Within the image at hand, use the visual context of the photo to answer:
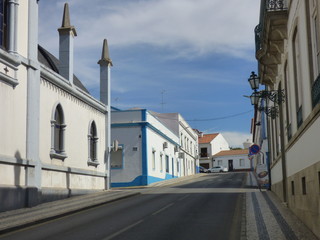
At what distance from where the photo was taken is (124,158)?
120ft

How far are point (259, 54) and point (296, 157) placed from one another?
589cm

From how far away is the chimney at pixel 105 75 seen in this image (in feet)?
96.2

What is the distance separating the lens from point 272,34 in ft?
48.9

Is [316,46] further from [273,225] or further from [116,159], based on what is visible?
[116,159]

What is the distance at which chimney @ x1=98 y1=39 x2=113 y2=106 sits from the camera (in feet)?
96.2

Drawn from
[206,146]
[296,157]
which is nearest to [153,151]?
[296,157]

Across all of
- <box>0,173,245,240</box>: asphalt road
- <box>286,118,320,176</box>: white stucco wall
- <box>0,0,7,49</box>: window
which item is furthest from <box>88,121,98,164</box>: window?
<box>286,118,320,176</box>: white stucco wall

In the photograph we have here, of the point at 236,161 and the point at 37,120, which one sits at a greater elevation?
the point at 236,161

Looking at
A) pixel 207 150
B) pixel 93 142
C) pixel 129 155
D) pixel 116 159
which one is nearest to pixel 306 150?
pixel 93 142

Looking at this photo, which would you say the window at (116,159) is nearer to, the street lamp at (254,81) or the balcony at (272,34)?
the balcony at (272,34)

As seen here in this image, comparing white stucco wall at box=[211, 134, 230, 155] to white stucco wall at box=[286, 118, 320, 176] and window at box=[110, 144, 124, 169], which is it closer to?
window at box=[110, 144, 124, 169]

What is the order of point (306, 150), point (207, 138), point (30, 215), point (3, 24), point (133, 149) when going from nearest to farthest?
point (306, 150), point (30, 215), point (3, 24), point (133, 149), point (207, 138)

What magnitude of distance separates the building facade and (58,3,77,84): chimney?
1047cm

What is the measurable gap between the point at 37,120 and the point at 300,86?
36.2 ft
